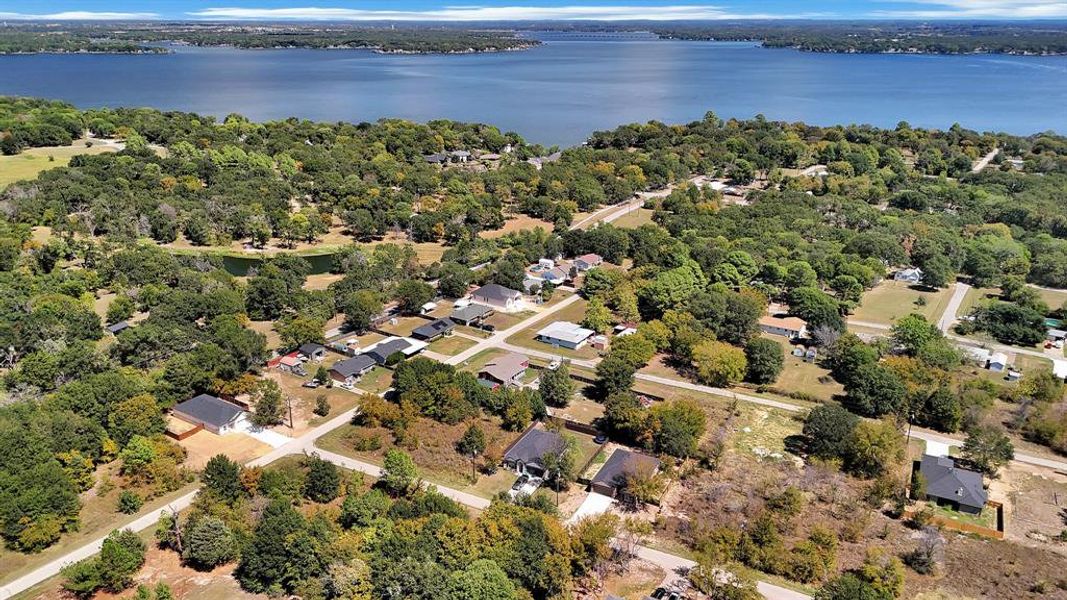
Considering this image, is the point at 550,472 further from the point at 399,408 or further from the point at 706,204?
the point at 706,204

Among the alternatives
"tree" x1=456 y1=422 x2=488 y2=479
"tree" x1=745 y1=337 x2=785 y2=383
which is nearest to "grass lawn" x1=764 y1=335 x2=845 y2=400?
"tree" x1=745 y1=337 x2=785 y2=383

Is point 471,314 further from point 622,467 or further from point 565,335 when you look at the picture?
point 622,467

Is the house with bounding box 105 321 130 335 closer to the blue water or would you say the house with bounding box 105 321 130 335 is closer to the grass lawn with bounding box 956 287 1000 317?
the grass lawn with bounding box 956 287 1000 317

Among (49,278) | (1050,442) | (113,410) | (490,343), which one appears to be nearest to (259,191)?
(49,278)

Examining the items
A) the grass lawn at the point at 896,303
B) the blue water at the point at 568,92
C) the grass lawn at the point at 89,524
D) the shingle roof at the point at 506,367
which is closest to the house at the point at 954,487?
the grass lawn at the point at 896,303

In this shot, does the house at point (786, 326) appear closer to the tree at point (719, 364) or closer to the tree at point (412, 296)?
the tree at point (719, 364)
